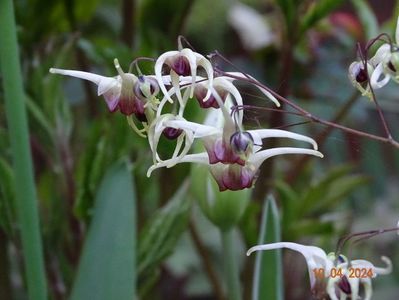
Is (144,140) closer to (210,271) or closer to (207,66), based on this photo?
(210,271)

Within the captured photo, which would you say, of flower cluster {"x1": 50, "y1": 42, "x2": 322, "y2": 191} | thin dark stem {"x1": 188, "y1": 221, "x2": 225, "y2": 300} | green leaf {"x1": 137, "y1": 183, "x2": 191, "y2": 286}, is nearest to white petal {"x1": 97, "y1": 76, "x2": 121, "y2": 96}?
flower cluster {"x1": 50, "y1": 42, "x2": 322, "y2": 191}

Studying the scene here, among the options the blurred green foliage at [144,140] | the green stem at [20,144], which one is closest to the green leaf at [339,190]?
the blurred green foliage at [144,140]

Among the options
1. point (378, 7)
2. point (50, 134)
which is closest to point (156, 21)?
point (50, 134)

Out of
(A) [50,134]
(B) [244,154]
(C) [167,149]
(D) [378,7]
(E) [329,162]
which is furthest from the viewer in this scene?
(D) [378,7]

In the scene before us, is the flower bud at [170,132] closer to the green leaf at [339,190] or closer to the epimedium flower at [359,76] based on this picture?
the epimedium flower at [359,76]

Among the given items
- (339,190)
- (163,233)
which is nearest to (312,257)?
(163,233)

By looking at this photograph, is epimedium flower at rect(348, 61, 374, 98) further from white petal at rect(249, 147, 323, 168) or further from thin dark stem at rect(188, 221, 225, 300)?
thin dark stem at rect(188, 221, 225, 300)

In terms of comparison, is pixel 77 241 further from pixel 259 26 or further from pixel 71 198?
pixel 259 26
